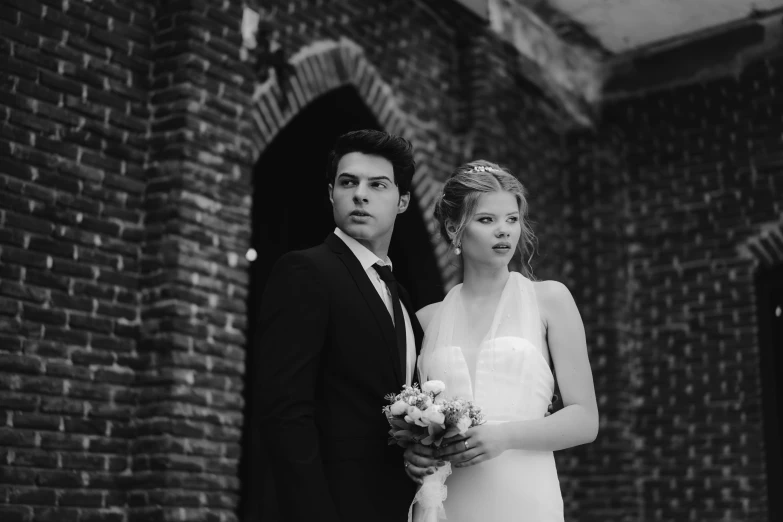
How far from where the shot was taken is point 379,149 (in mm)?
3316

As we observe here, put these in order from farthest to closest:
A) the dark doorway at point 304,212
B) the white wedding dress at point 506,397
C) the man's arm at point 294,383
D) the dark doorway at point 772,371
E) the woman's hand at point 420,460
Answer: the dark doorway at point 772,371 → the dark doorway at point 304,212 → the white wedding dress at point 506,397 → the woman's hand at point 420,460 → the man's arm at point 294,383

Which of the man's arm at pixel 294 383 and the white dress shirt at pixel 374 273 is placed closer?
the man's arm at pixel 294 383

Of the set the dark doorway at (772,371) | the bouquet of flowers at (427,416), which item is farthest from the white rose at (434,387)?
the dark doorway at (772,371)

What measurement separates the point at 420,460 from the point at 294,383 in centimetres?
43

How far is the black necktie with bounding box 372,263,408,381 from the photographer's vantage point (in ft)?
10.5

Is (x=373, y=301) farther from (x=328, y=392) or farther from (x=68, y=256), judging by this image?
(x=68, y=256)

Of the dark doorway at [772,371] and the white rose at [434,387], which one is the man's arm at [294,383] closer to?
the white rose at [434,387]

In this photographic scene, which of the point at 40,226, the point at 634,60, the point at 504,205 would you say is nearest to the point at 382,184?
the point at 504,205

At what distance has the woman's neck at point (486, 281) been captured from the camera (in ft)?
11.8

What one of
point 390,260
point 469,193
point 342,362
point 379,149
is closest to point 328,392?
point 342,362

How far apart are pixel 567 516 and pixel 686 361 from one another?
178 centimetres

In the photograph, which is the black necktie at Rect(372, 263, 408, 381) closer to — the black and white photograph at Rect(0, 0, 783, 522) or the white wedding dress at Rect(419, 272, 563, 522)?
the black and white photograph at Rect(0, 0, 783, 522)

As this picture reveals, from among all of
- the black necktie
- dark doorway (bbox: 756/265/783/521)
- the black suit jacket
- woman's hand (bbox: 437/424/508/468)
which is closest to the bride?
woman's hand (bbox: 437/424/508/468)

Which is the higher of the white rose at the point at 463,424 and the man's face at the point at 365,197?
the man's face at the point at 365,197
